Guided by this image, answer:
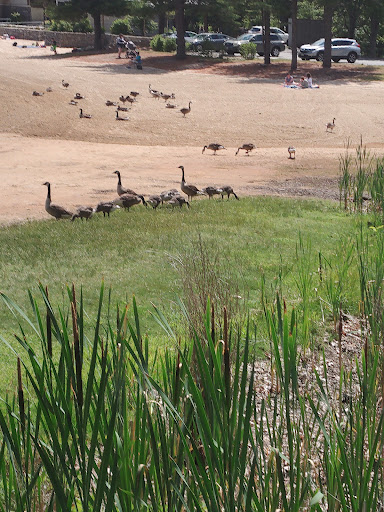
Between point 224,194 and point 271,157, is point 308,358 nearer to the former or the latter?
point 224,194

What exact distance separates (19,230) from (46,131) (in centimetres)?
1470

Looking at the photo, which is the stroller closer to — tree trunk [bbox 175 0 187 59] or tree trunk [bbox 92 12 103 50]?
tree trunk [bbox 175 0 187 59]

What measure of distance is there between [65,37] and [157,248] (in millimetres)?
49581

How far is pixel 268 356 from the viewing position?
7.04m

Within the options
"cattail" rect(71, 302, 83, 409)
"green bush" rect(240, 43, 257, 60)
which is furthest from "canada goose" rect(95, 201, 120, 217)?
"green bush" rect(240, 43, 257, 60)

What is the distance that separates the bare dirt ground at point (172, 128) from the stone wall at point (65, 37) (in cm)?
800

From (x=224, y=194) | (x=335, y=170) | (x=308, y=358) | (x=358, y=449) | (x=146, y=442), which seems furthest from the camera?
(x=335, y=170)

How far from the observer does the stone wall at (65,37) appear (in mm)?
52562

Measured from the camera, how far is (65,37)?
185 feet

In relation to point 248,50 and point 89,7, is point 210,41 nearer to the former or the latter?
point 248,50

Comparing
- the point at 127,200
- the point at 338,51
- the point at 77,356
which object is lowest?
the point at 127,200

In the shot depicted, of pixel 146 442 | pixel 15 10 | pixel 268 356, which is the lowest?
pixel 268 356

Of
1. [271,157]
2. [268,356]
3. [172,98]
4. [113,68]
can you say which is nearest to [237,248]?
[268,356]

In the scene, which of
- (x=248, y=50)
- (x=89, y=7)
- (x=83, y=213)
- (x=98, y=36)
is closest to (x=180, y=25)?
(x=248, y=50)
